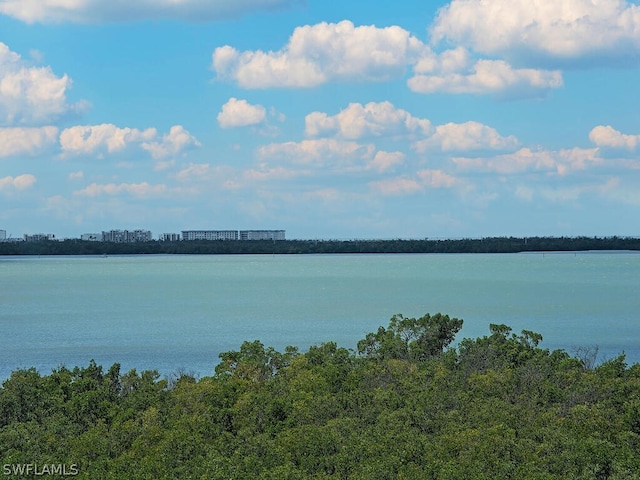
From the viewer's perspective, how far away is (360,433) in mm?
21641

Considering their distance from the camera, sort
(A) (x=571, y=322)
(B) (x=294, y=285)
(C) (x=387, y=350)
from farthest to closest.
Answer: (B) (x=294, y=285) → (A) (x=571, y=322) → (C) (x=387, y=350)

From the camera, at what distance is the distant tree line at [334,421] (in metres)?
18.4

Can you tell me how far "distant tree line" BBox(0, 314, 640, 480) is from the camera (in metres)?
18.4

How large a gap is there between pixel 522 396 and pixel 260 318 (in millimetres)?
56462

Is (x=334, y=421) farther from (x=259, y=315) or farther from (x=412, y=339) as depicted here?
(x=259, y=315)

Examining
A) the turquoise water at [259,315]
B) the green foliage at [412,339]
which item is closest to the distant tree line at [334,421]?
the green foliage at [412,339]

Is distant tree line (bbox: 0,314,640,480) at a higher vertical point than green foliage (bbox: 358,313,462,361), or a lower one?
lower

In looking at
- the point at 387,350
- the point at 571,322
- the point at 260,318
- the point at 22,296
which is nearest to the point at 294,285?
the point at 22,296

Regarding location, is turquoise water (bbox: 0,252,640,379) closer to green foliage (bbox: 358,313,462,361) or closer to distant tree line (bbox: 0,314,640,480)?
green foliage (bbox: 358,313,462,361)

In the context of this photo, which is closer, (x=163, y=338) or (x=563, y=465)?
(x=563, y=465)

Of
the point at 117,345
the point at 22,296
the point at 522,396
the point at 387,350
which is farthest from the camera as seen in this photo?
the point at 22,296

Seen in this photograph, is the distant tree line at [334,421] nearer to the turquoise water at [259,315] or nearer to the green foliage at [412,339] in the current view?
the green foliage at [412,339]

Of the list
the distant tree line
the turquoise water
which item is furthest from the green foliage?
the turquoise water

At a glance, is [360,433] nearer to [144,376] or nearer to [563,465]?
[563,465]
